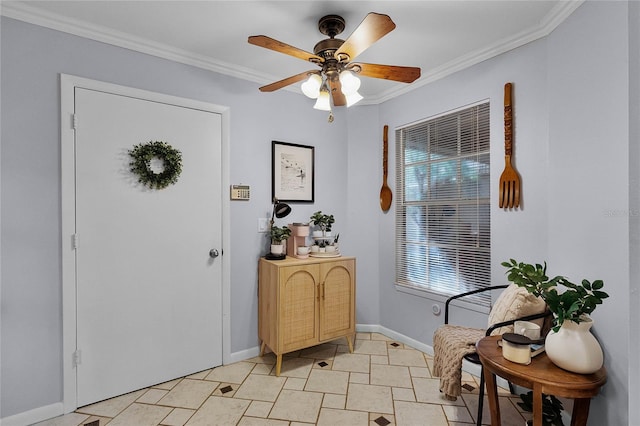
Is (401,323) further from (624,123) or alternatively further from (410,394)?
(624,123)

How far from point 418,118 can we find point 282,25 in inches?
59.8

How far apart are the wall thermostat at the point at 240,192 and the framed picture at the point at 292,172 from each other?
9.8 inches

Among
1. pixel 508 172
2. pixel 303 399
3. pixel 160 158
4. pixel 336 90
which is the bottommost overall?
pixel 303 399

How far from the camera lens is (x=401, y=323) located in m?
3.18

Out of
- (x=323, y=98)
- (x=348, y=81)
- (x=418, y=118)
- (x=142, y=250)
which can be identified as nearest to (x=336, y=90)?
(x=323, y=98)

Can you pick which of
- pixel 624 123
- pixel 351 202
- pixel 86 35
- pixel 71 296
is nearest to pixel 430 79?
pixel 351 202

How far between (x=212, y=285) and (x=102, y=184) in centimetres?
109

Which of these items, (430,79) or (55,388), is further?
(430,79)

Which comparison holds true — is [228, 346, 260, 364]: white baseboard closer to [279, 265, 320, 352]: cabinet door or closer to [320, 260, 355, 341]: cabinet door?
[279, 265, 320, 352]: cabinet door

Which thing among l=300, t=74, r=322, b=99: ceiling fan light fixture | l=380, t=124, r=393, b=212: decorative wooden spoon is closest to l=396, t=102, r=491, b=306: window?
l=380, t=124, r=393, b=212: decorative wooden spoon

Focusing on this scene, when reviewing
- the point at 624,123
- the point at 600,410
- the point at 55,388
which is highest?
the point at 624,123

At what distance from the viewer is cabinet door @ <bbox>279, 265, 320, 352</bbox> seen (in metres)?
2.56

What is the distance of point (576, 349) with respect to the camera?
1401 millimetres

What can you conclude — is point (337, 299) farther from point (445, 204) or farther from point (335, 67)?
point (335, 67)
